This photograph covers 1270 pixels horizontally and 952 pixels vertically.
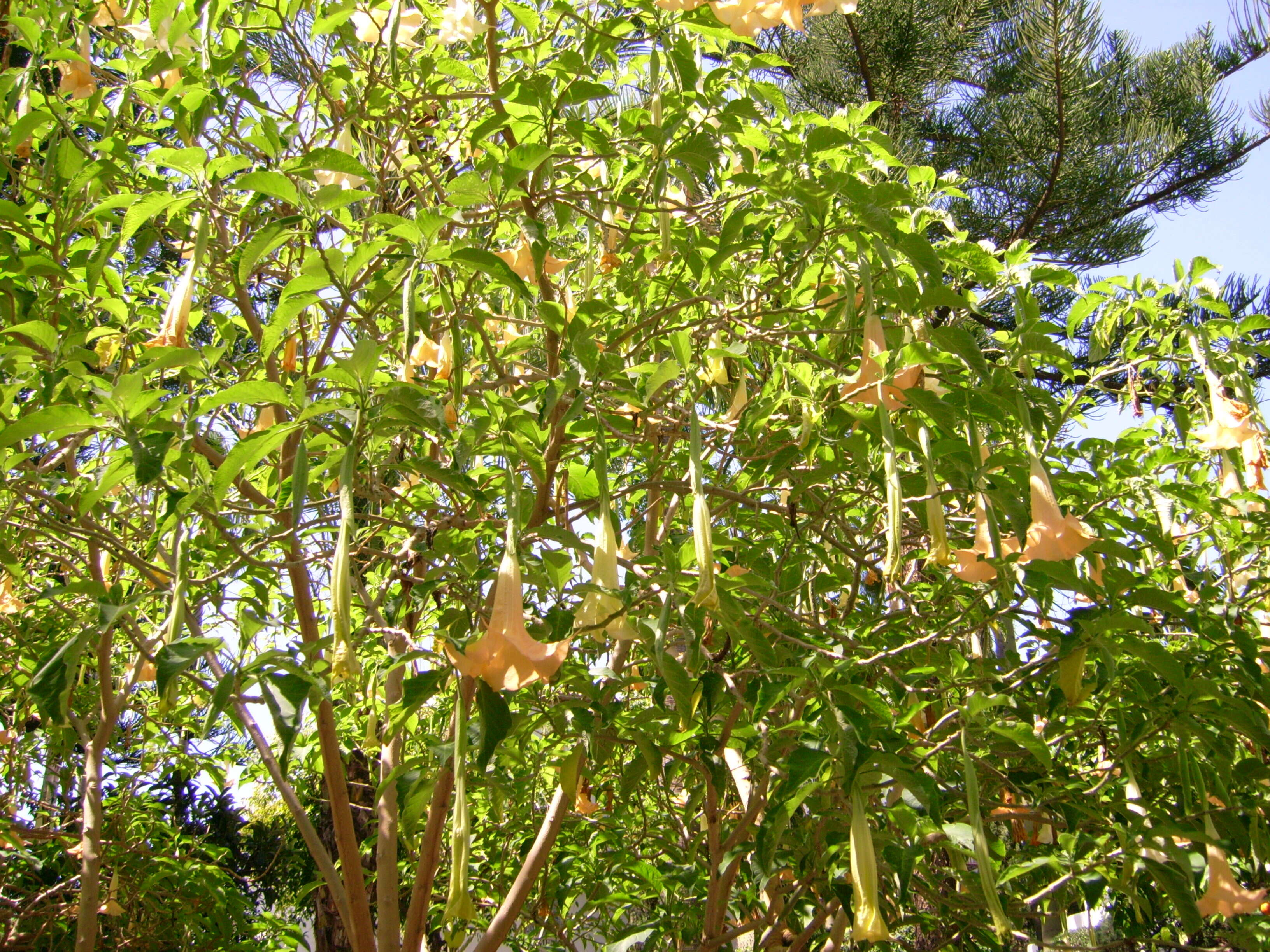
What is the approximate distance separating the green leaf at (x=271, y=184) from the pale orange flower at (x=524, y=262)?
809 millimetres

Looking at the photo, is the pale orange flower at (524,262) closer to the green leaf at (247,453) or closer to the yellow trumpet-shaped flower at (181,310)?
the yellow trumpet-shaped flower at (181,310)

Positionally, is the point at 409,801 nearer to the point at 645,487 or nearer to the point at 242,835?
the point at 645,487

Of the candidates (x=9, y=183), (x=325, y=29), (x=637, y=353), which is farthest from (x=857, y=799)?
(x=9, y=183)

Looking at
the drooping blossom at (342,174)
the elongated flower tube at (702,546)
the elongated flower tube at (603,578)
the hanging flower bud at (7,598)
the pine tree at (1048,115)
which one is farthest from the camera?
the pine tree at (1048,115)

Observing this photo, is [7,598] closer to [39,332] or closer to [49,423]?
[39,332]

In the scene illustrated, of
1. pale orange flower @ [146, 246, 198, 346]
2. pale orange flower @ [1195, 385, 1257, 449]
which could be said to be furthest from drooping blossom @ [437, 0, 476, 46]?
pale orange flower @ [1195, 385, 1257, 449]

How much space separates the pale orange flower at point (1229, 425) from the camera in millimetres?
2250

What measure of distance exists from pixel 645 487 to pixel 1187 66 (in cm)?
729

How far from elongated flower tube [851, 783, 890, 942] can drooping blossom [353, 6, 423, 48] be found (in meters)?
1.54

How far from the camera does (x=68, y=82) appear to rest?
2090 millimetres

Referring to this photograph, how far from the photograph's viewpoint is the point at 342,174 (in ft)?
6.87

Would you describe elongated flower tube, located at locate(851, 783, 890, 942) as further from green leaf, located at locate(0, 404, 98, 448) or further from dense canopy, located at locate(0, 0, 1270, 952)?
green leaf, located at locate(0, 404, 98, 448)

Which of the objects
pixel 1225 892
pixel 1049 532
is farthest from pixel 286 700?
pixel 1225 892

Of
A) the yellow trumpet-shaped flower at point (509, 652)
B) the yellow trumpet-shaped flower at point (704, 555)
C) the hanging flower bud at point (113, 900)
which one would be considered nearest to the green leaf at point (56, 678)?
the yellow trumpet-shaped flower at point (509, 652)
